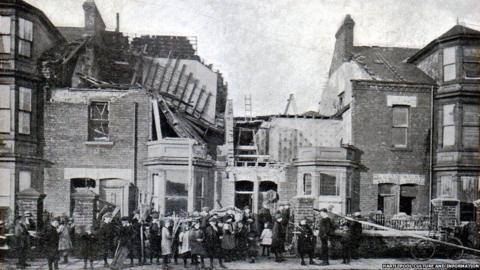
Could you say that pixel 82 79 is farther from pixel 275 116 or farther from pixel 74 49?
pixel 275 116

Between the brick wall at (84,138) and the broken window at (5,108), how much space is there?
1.57 m

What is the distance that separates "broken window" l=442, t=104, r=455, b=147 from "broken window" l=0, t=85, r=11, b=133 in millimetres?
17934

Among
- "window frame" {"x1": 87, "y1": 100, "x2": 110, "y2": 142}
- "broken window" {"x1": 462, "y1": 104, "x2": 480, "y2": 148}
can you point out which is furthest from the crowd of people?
"broken window" {"x1": 462, "y1": 104, "x2": 480, "y2": 148}

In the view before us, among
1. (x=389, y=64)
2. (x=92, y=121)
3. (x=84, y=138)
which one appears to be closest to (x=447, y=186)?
(x=389, y=64)

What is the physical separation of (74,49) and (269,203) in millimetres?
11278

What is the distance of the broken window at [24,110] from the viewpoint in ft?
51.9

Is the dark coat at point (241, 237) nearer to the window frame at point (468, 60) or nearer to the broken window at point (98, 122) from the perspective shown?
the broken window at point (98, 122)

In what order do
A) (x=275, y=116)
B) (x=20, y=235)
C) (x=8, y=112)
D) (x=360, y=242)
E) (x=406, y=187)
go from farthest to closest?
1. (x=275, y=116)
2. (x=406, y=187)
3. (x=8, y=112)
4. (x=360, y=242)
5. (x=20, y=235)

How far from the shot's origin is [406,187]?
60.1 ft

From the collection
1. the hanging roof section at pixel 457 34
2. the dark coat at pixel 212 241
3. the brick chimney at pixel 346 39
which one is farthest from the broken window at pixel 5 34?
the hanging roof section at pixel 457 34

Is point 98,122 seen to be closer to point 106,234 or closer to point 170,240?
point 106,234

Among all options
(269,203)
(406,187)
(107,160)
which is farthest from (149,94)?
(406,187)

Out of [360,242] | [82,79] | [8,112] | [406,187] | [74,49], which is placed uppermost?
[74,49]

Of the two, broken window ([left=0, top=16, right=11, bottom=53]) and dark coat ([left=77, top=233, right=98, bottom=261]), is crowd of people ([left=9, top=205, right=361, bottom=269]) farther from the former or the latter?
broken window ([left=0, top=16, right=11, bottom=53])
